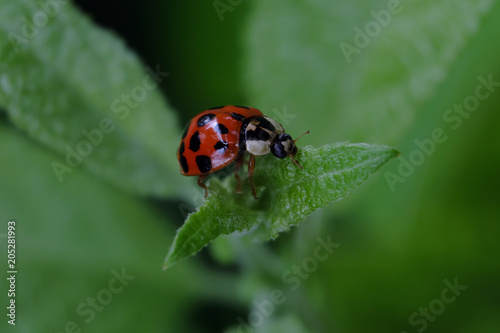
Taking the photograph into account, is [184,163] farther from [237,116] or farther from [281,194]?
[281,194]

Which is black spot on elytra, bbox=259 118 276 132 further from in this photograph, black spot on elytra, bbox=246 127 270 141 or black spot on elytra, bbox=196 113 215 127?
black spot on elytra, bbox=196 113 215 127

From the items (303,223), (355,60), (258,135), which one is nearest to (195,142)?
(258,135)

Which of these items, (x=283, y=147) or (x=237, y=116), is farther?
(x=237, y=116)

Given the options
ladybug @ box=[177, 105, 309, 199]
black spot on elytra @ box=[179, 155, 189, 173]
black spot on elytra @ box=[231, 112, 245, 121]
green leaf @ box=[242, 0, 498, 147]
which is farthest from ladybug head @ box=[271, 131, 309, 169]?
green leaf @ box=[242, 0, 498, 147]

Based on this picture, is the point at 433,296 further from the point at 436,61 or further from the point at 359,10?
the point at 359,10

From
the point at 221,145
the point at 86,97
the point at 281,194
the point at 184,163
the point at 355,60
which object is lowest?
the point at 86,97

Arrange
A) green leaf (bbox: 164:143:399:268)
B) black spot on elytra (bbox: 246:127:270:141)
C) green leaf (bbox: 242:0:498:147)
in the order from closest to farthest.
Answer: green leaf (bbox: 164:143:399:268), black spot on elytra (bbox: 246:127:270:141), green leaf (bbox: 242:0:498:147)

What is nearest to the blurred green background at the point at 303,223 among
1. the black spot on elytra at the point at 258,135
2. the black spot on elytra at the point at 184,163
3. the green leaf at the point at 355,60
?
the green leaf at the point at 355,60
